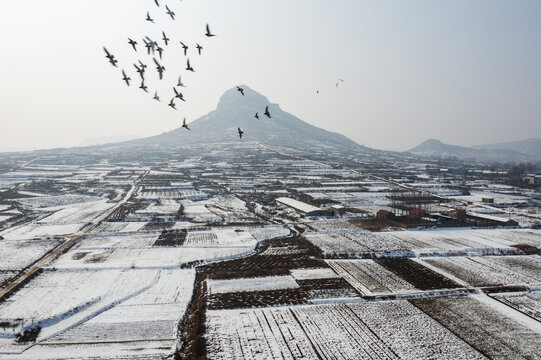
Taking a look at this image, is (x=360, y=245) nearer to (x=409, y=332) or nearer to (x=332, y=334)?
(x=409, y=332)

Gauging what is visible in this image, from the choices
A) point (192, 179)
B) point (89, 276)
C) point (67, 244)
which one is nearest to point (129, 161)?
point (192, 179)

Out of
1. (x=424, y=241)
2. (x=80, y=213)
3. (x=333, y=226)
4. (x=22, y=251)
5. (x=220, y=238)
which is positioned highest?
(x=80, y=213)

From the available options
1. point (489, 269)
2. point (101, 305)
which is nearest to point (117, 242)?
point (101, 305)

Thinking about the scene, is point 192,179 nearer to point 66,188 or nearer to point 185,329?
point 66,188

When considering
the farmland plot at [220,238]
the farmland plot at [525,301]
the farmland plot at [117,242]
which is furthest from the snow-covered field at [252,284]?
the farmland plot at [525,301]

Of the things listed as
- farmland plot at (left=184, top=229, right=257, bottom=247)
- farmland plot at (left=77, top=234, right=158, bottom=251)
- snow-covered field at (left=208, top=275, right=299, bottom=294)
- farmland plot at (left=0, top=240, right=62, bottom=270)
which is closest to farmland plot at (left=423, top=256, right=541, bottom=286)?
snow-covered field at (left=208, top=275, right=299, bottom=294)
